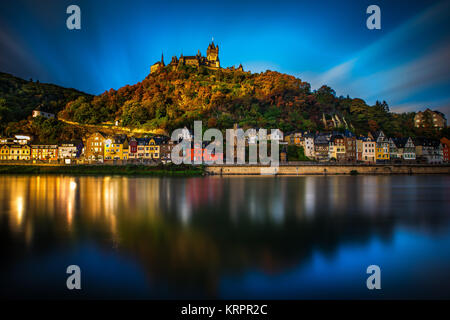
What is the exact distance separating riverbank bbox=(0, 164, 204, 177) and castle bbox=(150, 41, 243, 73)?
200 feet

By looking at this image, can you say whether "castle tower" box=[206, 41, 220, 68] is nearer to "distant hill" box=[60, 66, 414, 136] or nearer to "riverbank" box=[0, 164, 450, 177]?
"distant hill" box=[60, 66, 414, 136]

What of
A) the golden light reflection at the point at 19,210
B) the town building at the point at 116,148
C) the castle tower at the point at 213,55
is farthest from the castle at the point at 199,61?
the golden light reflection at the point at 19,210

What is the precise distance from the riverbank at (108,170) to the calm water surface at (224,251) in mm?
24672

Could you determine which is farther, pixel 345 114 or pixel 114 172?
pixel 345 114

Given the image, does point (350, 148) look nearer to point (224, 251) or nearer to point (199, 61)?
point (224, 251)

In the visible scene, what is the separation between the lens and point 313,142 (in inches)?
2072

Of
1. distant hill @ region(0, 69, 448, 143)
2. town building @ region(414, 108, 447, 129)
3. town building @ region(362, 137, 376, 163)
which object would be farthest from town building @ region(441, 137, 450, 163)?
town building @ region(414, 108, 447, 129)

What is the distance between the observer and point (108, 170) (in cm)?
4134

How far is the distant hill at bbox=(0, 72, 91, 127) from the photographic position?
2822 inches

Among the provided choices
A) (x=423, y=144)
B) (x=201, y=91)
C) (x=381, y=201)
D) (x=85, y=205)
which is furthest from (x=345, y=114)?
(x=85, y=205)

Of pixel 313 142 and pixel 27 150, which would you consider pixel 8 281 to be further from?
pixel 27 150

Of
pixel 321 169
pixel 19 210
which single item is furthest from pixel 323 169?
pixel 19 210

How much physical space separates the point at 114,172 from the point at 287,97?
49744mm

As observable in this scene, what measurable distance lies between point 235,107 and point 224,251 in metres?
62.0
